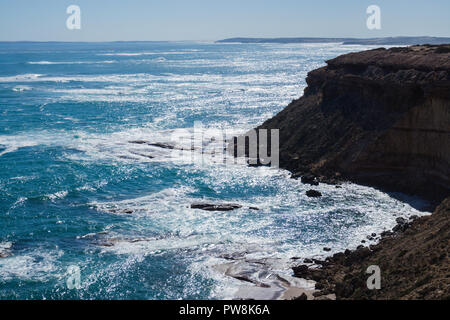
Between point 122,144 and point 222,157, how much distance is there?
12882 mm

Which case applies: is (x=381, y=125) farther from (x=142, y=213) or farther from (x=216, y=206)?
(x=142, y=213)

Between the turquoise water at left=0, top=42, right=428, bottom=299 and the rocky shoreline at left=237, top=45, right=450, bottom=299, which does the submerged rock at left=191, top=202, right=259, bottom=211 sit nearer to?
the turquoise water at left=0, top=42, right=428, bottom=299

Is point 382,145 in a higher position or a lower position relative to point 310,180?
higher

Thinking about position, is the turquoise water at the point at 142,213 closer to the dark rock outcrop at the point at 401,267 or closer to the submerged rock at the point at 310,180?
the submerged rock at the point at 310,180

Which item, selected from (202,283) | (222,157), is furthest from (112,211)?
(222,157)

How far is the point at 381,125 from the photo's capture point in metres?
49.1

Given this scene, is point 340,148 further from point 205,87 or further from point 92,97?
point 205,87

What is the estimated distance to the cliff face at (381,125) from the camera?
144ft

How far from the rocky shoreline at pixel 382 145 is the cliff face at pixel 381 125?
85 millimetres

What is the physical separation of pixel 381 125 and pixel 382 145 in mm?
2163
